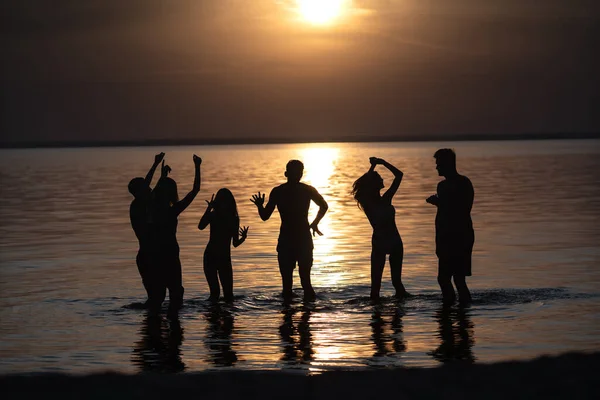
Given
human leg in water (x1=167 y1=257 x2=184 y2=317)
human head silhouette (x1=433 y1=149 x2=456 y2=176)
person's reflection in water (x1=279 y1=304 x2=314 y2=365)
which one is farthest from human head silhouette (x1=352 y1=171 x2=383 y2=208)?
human leg in water (x1=167 y1=257 x2=184 y2=317)

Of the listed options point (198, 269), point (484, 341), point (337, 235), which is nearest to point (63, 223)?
point (337, 235)

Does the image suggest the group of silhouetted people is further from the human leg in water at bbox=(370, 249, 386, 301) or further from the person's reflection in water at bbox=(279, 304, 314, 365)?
the person's reflection in water at bbox=(279, 304, 314, 365)

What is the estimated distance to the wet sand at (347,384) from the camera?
305 inches

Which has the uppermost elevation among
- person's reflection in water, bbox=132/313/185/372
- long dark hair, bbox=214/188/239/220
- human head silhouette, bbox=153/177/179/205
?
human head silhouette, bbox=153/177/179/205

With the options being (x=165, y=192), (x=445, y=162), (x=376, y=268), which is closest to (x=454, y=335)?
(x=445, y=162)

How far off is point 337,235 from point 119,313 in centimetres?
1268

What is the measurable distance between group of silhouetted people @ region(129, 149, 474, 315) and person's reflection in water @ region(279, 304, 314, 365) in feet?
2.80

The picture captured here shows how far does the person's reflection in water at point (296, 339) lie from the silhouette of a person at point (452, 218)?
1851mm

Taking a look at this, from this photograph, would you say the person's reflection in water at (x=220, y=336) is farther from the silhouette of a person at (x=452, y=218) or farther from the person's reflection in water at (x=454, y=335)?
the silhouette of a person at (x=452, y=218)

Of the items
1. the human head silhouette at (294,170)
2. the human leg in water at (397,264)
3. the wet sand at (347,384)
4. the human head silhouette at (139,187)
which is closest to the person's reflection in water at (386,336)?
the human leg in water at (397,264)

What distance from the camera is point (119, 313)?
14.5m

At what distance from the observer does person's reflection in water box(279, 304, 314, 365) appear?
1093 centimetres

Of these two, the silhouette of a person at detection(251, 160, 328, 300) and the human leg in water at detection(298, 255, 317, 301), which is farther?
the human leg in water at detection(298, 255, 317, 301)

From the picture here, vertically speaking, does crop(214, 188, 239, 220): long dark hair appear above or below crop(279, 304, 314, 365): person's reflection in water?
above
